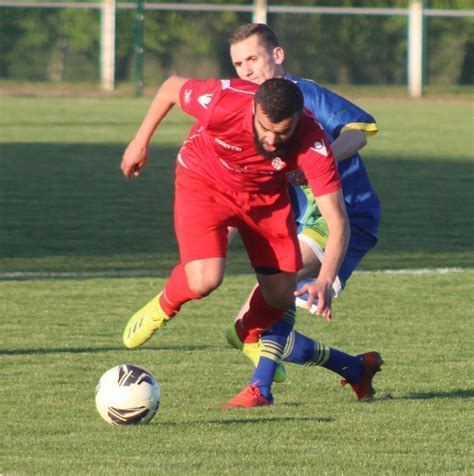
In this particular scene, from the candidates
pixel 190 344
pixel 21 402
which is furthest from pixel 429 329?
pixel 21 402

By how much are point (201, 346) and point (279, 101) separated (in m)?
3.00

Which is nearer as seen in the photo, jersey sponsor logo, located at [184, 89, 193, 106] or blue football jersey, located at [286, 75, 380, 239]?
jersey sponsor logo, located at [184, 89, 193, 106]

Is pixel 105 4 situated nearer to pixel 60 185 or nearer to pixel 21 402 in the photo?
pixel 60 185

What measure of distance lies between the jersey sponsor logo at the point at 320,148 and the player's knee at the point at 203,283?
2.87 ft

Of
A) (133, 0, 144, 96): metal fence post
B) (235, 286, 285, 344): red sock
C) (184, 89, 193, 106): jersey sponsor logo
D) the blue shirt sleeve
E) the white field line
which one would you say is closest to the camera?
(184, 89, 193, 106): jersey sponsor logo

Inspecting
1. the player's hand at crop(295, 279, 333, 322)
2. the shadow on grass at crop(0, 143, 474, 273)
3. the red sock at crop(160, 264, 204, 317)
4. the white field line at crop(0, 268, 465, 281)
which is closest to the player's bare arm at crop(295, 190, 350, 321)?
the player's hand at crop(295, 279, 333, 322)

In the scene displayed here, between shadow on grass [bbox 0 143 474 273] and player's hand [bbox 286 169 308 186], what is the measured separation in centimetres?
555

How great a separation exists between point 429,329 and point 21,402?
334 cm

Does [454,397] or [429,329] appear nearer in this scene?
[454,397]

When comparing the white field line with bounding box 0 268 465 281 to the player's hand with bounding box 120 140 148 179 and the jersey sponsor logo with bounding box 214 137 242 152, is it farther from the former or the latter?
the jersey sponsor logo with bounding box 214 137 242 152

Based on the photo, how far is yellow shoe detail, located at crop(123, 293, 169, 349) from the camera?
6.99 meters

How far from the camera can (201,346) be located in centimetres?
870

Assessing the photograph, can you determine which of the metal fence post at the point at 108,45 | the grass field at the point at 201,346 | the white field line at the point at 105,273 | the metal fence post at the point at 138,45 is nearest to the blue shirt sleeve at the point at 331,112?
the grass field at the point at 201,346

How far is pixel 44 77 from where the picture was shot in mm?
42906
